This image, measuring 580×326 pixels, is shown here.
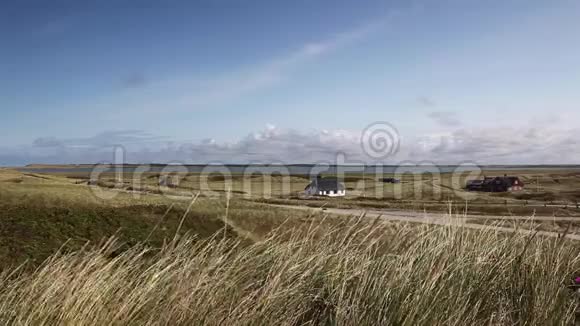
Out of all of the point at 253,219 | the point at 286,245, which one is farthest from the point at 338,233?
the point at 253,219

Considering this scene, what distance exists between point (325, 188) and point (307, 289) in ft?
369

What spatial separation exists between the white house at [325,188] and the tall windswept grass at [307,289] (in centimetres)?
10923

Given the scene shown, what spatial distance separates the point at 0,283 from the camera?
4004 mm

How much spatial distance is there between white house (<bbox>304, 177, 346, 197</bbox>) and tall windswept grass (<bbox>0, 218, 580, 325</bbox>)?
109225mm

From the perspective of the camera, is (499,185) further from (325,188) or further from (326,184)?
(325,188)

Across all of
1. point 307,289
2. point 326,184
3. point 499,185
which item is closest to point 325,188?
point 326,184

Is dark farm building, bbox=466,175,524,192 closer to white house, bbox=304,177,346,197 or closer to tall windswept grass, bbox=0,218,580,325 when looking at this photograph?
white house, bbox=304,177,346,197

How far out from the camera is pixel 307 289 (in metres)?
3.96

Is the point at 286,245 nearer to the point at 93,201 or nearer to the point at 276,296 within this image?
the point at 276,296

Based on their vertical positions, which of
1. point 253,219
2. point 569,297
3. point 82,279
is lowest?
point 253,219

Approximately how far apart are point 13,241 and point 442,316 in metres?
17.4

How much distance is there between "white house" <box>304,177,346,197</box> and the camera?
115 metres

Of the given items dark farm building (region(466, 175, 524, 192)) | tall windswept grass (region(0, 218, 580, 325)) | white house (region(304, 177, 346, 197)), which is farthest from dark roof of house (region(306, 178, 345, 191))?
tall windswept grass (region(0, 218, 580, 325))

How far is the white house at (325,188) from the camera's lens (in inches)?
4532
